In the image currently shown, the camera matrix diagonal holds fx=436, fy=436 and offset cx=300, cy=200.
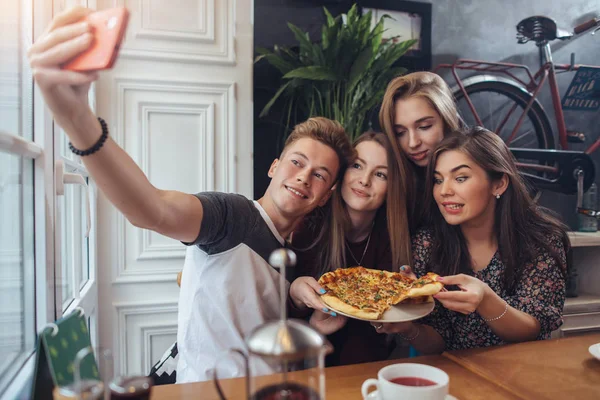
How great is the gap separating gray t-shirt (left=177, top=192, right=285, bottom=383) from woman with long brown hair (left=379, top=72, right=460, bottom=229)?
72cm

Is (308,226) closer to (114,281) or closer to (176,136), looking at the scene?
(176,136)

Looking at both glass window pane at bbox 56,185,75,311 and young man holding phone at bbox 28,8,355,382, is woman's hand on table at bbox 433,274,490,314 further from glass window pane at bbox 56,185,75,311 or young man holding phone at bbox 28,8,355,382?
glass window pane at bbox 56,185,75,311

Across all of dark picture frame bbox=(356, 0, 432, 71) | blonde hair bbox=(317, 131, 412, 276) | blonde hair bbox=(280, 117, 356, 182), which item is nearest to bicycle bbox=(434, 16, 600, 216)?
dark picture frame bbox=(356, 0, 432, 71)

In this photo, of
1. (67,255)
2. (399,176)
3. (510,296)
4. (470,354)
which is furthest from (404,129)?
(67,255)

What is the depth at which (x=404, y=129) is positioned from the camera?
1860 mm

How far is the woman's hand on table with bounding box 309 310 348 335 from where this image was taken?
1538 mm

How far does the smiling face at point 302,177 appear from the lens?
1.48 metres

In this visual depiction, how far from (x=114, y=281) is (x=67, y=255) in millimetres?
620

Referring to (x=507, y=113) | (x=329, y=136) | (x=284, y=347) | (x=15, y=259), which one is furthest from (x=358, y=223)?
(x=507, y=113)

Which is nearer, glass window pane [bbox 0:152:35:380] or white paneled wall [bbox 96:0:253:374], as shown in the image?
glass window pane [bbox 0:152:35:380]

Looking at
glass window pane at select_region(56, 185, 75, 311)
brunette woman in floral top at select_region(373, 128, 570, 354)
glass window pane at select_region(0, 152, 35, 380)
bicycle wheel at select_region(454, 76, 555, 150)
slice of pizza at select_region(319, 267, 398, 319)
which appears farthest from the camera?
bicycle wheel at select_region(454, 76, 555, 150)

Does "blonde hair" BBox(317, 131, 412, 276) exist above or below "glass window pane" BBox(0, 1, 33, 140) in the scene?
below

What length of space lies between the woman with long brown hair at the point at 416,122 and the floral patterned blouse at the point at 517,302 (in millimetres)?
335

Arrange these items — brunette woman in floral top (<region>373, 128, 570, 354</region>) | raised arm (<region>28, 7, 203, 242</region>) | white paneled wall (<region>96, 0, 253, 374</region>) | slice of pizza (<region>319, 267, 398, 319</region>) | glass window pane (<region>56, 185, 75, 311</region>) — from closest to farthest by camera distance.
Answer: raised arm (<region>28, 7, 203, 242</region>)
slice of pizza (<region>319, 267, 398, 319</region>)
brunette woman in floral top (<region>373, 128, 570, 354</region>)
glass window pane (<region>56, 185, 75, 311</region>)
white paneled wall (<region>96, 0, 253, 374</region>)
